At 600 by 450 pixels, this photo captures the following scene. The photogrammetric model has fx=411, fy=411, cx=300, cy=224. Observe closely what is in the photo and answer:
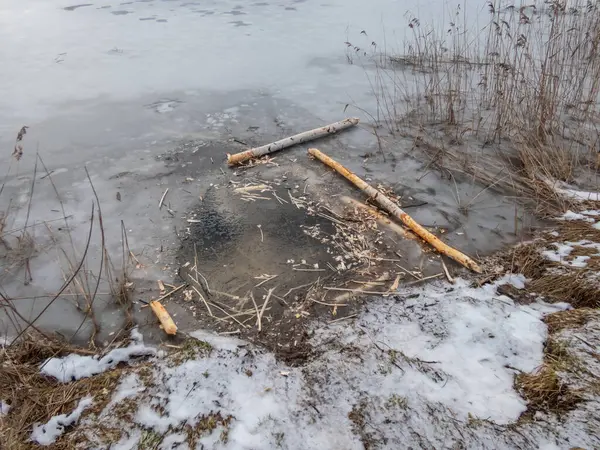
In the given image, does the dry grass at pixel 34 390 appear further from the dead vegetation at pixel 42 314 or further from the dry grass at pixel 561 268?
the dry grass at pixel 561 268

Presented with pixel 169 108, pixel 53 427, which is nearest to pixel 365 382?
pixel 53 427

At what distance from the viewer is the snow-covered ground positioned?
2057 millimetres

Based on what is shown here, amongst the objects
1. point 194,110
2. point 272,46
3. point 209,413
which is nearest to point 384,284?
point 209,413

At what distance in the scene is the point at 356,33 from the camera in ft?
26.1

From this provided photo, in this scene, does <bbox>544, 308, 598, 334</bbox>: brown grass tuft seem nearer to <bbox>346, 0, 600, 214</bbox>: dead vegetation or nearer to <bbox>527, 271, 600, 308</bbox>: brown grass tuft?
<bbox>527, 271, 600, 308</bbox>: brown grass tuft

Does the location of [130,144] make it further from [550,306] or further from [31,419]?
[550,306]

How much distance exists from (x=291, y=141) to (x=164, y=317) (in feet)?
8.81

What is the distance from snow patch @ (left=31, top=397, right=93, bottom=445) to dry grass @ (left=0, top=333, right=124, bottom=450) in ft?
0.10

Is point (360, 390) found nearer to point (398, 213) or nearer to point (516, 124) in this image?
point (398, 213)

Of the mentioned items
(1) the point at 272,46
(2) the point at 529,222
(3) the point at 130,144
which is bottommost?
(2) the point at 529,222

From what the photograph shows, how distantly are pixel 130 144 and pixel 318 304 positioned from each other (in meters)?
3.19

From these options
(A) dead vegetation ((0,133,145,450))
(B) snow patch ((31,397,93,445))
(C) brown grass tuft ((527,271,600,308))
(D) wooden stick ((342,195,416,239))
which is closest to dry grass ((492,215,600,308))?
(C) brown grass tuft ((527,271,600,308))

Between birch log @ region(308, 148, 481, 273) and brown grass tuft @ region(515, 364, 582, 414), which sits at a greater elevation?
birch log @ region(308, 148, 481, 273)

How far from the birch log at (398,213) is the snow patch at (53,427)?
8.81ft
